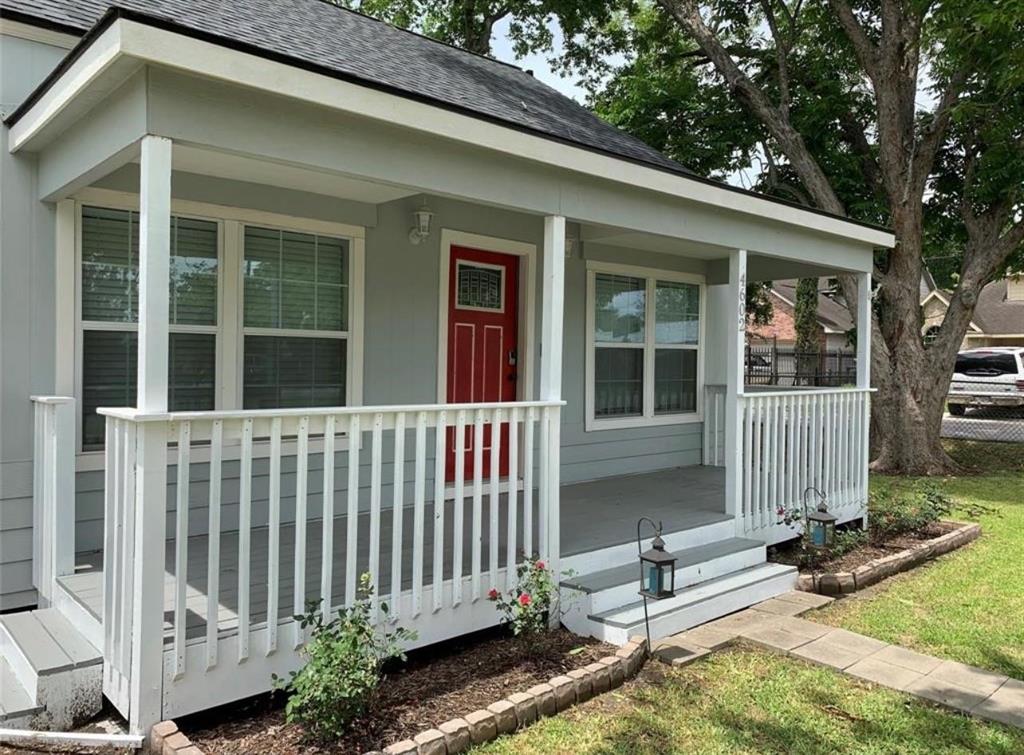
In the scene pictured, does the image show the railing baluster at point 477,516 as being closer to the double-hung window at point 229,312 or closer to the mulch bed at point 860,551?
the double-hung window at point 229,312

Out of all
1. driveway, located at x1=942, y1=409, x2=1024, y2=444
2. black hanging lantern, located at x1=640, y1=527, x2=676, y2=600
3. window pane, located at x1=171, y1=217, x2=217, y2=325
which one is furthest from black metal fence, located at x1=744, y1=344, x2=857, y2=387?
window pane, located at x1=171, y1=217, x2=217, y2=325

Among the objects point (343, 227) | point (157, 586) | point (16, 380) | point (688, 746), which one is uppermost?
point (343, 227)

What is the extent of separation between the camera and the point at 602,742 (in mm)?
2959

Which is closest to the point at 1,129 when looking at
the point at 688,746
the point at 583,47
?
the point at 688,746

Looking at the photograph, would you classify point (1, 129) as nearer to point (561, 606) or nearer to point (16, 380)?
point (16, 380)

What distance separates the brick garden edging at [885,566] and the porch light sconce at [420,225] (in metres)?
3.64

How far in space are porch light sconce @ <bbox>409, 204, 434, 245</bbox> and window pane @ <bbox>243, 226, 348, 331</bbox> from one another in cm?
55

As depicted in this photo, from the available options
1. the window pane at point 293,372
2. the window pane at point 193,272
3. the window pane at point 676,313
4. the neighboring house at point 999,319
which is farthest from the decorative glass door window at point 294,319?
the neighboring house at point 999,319

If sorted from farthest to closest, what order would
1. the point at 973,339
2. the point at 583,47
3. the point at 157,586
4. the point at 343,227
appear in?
1. the point at 973,339
2. the point at 583,47
3. the point at 343,227
4. the point at 157,586

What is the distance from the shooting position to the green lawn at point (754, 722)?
295 cm

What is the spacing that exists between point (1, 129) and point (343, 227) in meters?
1.97

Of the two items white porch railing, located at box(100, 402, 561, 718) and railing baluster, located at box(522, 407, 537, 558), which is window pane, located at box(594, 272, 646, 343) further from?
Result: railing baluster, located at box(522, 407, 537, 558)

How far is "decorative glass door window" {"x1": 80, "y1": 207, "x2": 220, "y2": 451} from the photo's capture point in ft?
13.7

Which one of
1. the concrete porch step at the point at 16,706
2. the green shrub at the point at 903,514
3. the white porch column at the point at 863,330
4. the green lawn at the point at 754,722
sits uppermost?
the white porch column at the point at 863,330
